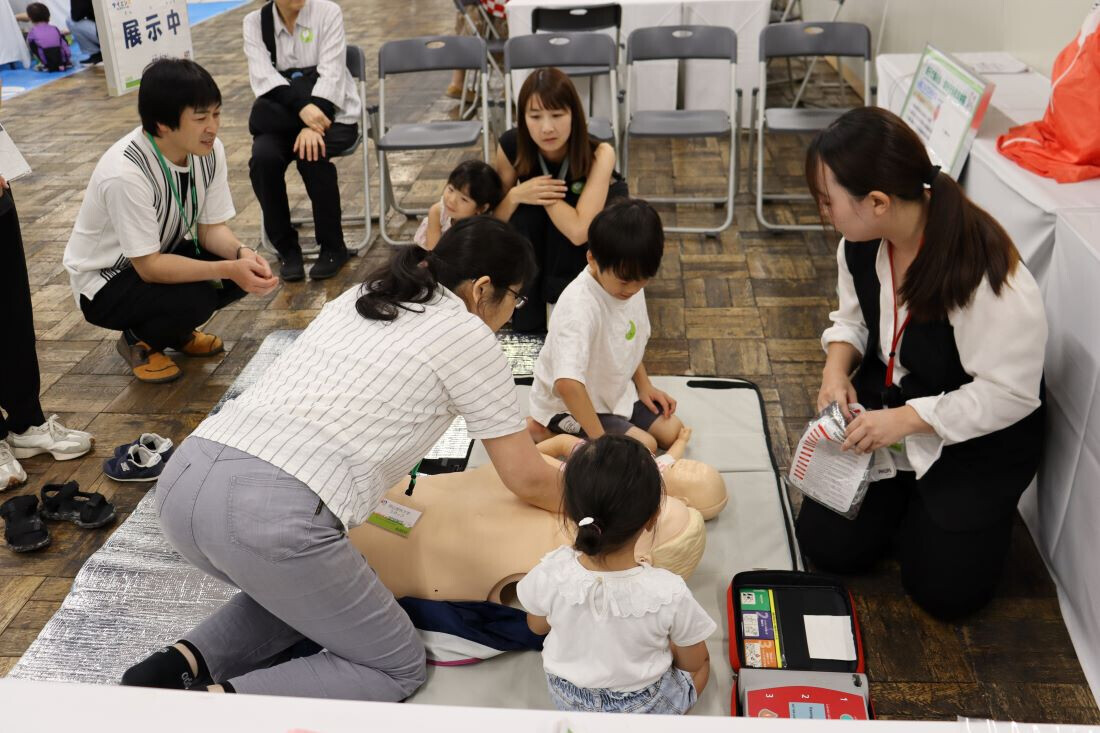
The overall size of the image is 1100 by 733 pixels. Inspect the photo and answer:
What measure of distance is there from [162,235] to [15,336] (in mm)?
556

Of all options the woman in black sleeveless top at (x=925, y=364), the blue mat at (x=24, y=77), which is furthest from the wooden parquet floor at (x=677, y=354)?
the blue mat at (x=24, y=77)

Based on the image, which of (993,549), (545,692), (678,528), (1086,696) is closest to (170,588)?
(545,692)

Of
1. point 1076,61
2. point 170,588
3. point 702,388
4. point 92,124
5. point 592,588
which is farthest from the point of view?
point 92,124

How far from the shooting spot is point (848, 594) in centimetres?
204

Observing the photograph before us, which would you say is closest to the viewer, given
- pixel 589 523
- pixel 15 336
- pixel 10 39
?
pixel 589 523

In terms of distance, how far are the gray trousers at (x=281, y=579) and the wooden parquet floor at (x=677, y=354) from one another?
688mm

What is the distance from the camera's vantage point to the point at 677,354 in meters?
3.28

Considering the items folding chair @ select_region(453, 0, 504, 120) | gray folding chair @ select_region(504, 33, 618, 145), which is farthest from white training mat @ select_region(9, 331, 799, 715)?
folding chair @ select_region(453, 0, 504, 120)

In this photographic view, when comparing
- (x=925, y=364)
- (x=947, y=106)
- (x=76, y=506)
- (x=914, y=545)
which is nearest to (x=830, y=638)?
(x=914, y=545)

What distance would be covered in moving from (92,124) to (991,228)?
5939mm

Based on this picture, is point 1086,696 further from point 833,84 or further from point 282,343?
point 833,84

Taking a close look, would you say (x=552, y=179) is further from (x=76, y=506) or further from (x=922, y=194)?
(x=76, y=506)

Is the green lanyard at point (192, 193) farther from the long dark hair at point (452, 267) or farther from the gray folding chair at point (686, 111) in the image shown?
the gray folding chair at point (686, 111)

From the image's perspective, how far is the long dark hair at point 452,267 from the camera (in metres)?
1.79
